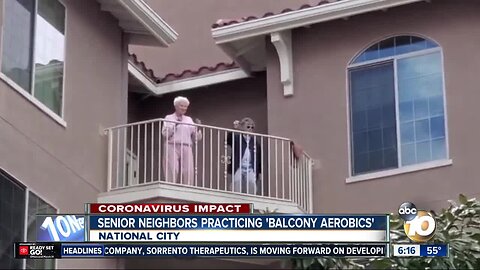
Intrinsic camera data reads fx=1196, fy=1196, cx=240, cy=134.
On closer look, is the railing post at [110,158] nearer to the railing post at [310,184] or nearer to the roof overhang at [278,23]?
the roof overhang at [278,23]

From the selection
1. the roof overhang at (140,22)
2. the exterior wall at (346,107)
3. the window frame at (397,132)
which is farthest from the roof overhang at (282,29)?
the roof overhang at (140,22)

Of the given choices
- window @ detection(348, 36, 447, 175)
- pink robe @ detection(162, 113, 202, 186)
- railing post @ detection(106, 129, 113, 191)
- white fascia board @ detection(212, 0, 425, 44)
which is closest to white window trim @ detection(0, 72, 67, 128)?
railing post @ detection(106, 129, 113, 191)

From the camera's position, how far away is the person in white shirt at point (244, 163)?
16578 mm

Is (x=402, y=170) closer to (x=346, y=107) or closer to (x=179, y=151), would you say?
(x=346, y=107)

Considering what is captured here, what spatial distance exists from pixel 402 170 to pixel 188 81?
4370mm

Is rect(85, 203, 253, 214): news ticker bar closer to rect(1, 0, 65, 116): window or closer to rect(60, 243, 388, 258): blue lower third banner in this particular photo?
rect(60, 243, 388, 258): blue lower third banner

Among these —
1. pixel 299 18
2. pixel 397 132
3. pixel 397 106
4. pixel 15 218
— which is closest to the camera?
pixel 15 218

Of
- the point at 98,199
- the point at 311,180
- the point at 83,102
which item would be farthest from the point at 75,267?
the point at 311,180

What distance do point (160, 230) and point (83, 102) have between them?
6883mm

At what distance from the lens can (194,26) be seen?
2158 centimetres

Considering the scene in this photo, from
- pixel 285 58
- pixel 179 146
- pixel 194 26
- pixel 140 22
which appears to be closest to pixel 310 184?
pixel 285 58

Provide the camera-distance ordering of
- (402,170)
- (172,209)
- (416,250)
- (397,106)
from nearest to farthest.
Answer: (416,250) → (172,209) → (402,170) → (397,106)

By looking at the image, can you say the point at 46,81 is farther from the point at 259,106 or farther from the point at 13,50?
the point at 259,106

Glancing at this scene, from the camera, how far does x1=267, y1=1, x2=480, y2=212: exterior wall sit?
16016mm
